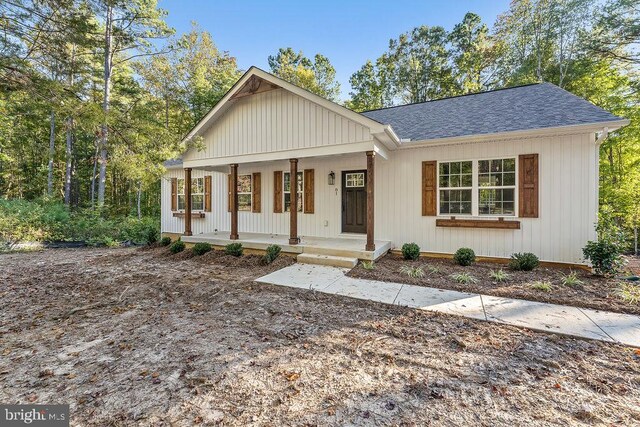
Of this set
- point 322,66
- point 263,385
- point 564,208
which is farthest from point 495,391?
A: point 322,66

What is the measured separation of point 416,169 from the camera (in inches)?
286

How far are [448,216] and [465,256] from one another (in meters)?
1.15

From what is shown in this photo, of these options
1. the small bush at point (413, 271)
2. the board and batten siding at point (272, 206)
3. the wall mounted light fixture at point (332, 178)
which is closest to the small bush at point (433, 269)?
the small bush at point (413, 271)

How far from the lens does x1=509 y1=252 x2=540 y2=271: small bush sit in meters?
5.76

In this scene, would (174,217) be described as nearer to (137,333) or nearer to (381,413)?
(137,333)

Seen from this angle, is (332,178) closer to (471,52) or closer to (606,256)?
(606,256)

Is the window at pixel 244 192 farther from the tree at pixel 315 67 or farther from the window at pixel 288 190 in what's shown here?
the tree at pixel 315 67

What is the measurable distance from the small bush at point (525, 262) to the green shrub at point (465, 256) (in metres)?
0.75

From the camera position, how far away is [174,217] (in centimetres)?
1105

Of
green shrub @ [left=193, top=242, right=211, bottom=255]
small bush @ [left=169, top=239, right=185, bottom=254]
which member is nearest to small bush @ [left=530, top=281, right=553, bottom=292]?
green shrub @ [left=193, top=242, right=211, bottom=255]

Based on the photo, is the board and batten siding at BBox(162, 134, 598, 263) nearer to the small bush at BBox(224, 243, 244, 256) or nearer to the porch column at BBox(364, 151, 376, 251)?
the porch column at BBox(364, 151, 376, 251)

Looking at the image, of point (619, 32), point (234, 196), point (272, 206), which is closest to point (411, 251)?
point (272, 206)

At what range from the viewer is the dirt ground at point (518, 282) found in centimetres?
418

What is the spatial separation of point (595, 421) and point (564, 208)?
18.0 feet
